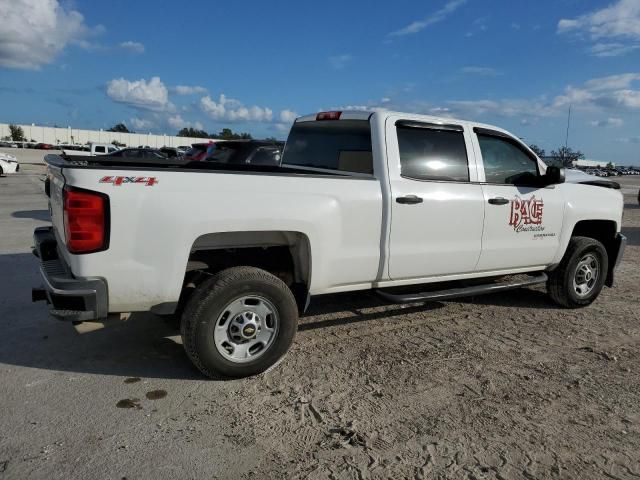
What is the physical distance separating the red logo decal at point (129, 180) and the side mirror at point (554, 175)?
151 inches

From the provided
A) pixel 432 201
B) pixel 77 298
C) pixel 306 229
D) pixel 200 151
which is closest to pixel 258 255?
pixel 306 229

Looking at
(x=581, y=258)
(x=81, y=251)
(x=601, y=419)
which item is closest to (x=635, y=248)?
(x=581, y=258)

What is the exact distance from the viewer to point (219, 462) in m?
2.85

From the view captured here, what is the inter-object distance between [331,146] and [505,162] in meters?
1.74

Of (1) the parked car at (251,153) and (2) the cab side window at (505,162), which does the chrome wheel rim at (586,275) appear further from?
(1) the parked car at (251,153)

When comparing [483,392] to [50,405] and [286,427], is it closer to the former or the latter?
[286,427]

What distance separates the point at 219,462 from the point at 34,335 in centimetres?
265

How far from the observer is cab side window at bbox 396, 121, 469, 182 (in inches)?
180

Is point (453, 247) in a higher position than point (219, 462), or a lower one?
higher

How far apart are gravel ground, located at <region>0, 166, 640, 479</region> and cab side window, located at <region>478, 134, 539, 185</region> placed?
57.5 inches

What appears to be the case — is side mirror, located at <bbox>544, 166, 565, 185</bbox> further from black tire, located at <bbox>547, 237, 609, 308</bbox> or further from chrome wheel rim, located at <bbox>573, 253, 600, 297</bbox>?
chrome wheel rim, located at <bbox>573, 253, 600, 297</bbox>

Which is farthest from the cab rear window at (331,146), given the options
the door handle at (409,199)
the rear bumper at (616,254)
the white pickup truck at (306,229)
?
the rear bumper at (616,254)

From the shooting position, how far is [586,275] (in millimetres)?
5969

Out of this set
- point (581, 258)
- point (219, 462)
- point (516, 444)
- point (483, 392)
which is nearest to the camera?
point (219, 462)
